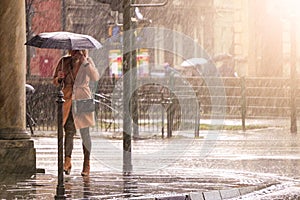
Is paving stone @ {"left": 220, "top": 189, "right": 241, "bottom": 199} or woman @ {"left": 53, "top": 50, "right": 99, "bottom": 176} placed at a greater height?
woman @ {"left": 53, "top": 50, "right": 99, "bottom": 176}

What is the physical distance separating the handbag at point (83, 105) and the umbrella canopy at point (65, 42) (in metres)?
0.72

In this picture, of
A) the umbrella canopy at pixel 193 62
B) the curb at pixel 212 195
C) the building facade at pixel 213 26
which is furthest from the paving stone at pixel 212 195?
the umbrella canopy at pixel 193 62

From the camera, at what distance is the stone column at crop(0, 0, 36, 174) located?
15.1 meters

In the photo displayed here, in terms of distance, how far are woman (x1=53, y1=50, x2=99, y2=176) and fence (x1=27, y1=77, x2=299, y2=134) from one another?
10.8 metres

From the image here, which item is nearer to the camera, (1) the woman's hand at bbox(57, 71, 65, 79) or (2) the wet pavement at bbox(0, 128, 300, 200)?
(2) the wet pavement at bbox(0, 128, 300, 200)

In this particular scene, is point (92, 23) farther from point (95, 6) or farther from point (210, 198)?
point (210, 198)

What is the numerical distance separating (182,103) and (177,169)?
10472 millimetres

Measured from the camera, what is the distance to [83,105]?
15469mm

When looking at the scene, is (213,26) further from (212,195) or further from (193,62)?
(212,195)

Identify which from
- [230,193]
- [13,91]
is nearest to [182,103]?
[13,91]

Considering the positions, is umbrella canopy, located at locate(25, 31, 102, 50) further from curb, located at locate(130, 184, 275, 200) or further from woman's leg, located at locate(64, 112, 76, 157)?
curb, located at locate(130, 184, 275, 200)

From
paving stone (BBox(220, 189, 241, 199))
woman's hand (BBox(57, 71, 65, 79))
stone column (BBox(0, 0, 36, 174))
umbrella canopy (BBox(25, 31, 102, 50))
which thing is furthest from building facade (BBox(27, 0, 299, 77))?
paving stone (BBox(220, 189, 241, 199))

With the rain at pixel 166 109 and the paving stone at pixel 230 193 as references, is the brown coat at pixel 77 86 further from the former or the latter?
the paving stone at pixel 230 193

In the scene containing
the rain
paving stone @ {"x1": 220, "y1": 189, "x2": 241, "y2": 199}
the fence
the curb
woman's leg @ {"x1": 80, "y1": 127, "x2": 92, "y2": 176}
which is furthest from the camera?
the fence
